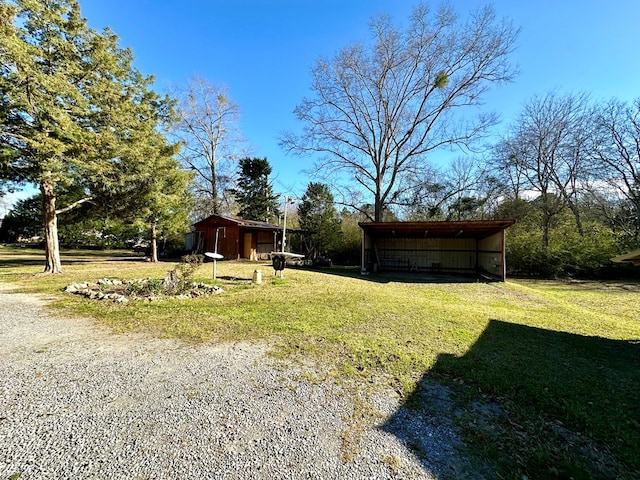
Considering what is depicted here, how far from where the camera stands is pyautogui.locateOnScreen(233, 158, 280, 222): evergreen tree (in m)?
24.3

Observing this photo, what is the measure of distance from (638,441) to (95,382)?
4558 millimetres

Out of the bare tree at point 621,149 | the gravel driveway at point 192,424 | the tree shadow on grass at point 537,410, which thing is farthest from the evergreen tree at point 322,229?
the gravel driveway at point 192,424

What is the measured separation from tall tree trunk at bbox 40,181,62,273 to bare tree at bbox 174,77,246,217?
42.0 feet

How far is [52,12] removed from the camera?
28.2 feet

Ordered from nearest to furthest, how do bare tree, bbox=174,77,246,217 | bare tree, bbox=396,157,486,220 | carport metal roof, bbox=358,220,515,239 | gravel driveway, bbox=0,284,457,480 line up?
gravel driveway, bbox=0,284,457,480 → carport metal roof, bbox=358,220,515,239 → bare tree, bbox=396,157,486,220 → bare tree, bbox=174,77,246,217

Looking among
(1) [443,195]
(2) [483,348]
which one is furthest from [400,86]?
(2) [483,348]

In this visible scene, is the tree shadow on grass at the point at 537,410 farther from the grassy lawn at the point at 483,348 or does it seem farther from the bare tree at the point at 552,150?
the bare tree at the point at 552,150

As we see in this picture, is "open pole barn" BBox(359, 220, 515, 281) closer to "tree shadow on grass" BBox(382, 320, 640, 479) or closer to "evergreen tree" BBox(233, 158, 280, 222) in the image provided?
"tree shadow on grass" BBox(382, 320, 640, 479)

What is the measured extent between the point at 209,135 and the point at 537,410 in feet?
80.9

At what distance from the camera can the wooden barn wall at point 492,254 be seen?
11133 mm

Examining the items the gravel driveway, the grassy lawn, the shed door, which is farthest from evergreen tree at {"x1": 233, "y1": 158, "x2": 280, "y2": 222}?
the gravel driveway

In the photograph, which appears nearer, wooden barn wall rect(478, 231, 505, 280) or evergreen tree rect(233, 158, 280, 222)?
wooden barn wall rect(478, 231, 505, 280)

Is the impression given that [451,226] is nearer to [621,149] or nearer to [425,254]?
[425,254]

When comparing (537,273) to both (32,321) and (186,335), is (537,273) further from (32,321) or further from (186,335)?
(32,321)
